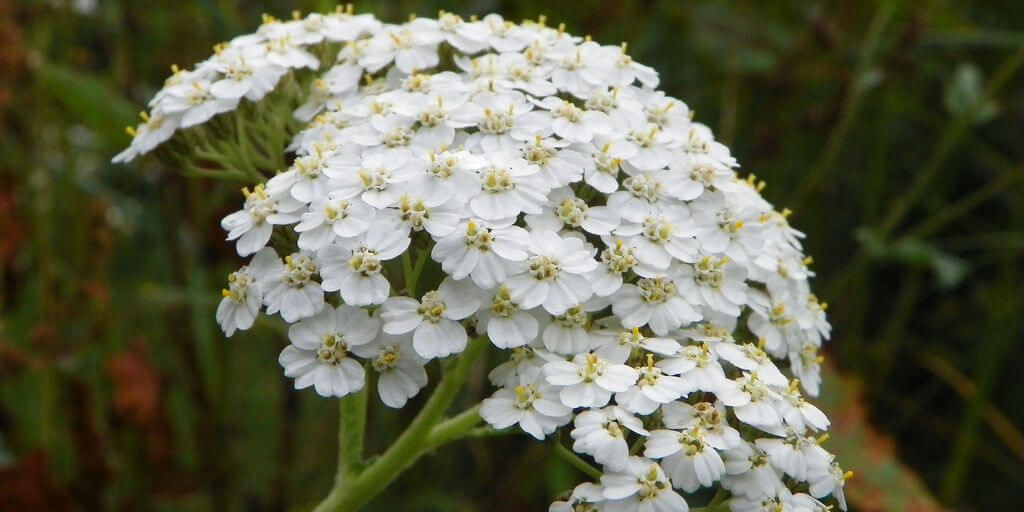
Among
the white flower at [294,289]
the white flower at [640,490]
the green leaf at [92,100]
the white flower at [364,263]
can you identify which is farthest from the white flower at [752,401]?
the green leaf at [92,100]

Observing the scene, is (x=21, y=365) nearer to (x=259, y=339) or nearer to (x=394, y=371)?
(x=259, y=339)

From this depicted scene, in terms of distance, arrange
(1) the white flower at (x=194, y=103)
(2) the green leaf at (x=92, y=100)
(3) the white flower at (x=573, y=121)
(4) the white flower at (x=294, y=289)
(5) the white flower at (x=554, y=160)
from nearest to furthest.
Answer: (4) the white flower at (x=294, y=289), (5) the white flower at (x=554, y=160), (3) the white flower at (x=573, y=121), (1) the white flower at (x=194, y=103), (2) the green leaf at (x=92, y=100)

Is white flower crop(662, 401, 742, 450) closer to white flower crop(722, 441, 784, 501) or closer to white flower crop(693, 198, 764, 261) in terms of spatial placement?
white flower crop(722, 441, 784, 501)

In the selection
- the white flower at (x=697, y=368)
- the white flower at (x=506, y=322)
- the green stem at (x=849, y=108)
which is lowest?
the green stem at (x=849, y=108)

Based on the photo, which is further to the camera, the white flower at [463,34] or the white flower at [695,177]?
the white flower at [463,34]

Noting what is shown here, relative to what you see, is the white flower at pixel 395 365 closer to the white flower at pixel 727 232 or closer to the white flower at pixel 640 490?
the white flower at pixel 640 490

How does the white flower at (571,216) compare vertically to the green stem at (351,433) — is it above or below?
above

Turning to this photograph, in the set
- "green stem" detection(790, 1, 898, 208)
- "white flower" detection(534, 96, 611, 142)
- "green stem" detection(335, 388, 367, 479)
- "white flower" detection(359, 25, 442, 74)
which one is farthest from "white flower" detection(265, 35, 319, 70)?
"green stem" detection(790, 1, 898, 208)

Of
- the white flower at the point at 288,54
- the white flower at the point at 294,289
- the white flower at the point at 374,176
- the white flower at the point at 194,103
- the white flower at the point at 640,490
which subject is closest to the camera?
the white flower at the point at 640,490
